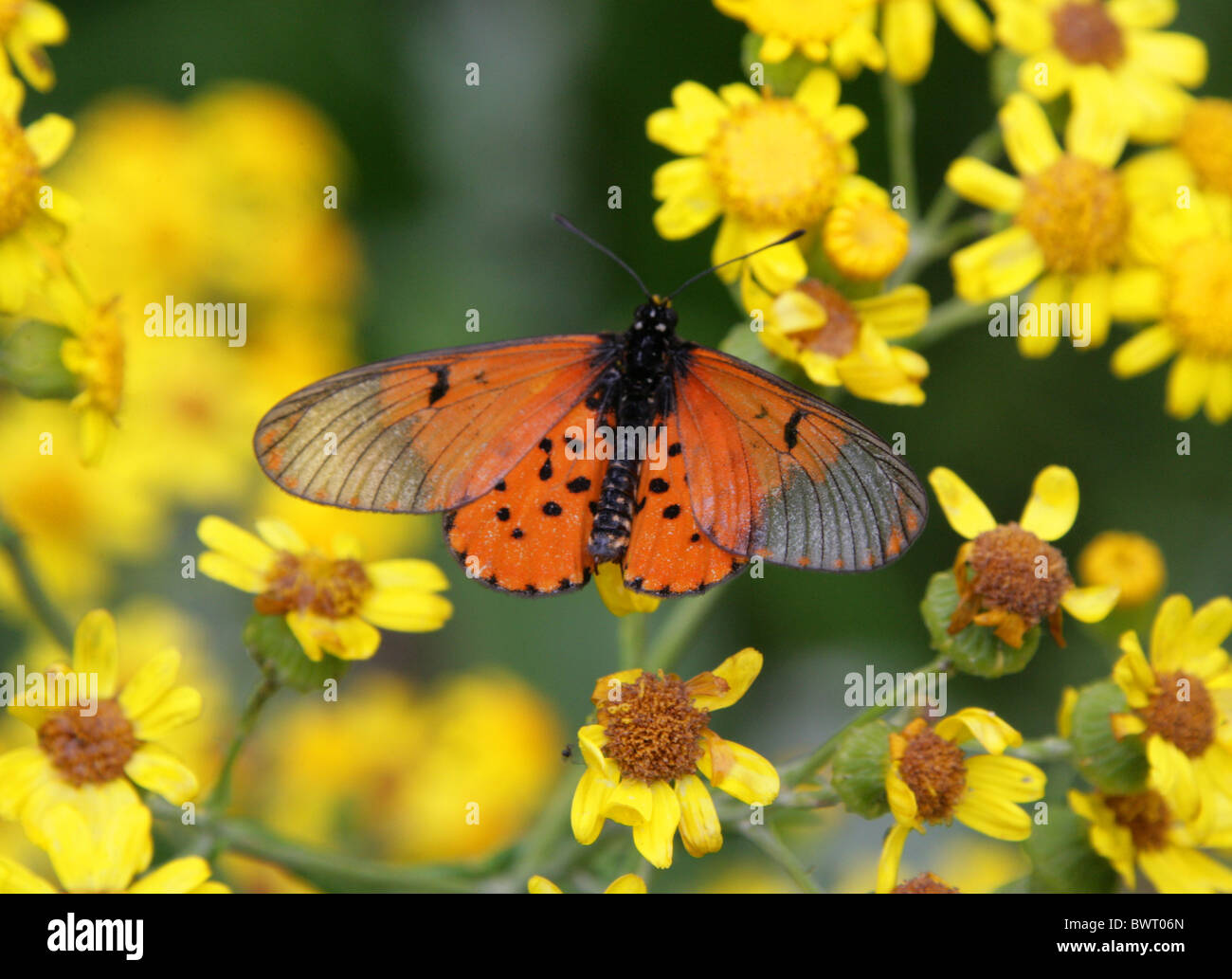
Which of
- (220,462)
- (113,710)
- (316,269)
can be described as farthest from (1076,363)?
(113,710)

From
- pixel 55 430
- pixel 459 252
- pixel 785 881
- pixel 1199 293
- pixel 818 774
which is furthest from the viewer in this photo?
pixel 459 252

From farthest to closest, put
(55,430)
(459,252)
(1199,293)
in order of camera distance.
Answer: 1. (459,252)
2. (55,430)
3. (1199,293)

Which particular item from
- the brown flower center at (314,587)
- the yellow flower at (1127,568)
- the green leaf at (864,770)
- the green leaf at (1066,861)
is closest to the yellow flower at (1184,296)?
the yellow flower at (1127,568)

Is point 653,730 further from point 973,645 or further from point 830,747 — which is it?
point 973,645

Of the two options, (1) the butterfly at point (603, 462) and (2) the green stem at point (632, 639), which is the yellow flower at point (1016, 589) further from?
(2) the green stem at point (632, 639)

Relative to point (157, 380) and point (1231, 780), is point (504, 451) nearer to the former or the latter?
point (1231, 780)

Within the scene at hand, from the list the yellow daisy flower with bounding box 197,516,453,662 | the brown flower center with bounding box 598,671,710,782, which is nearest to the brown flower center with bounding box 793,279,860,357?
the brown flower center with bounding box 598,671,710,782

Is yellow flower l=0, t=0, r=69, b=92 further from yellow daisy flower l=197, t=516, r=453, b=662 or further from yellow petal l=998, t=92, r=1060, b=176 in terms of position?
yellow petal l=998, t=92, r=1060, b=176
